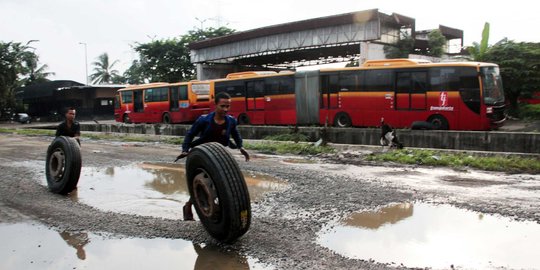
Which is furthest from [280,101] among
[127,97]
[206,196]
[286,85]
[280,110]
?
[206,196]

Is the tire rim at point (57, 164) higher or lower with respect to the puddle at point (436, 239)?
higher

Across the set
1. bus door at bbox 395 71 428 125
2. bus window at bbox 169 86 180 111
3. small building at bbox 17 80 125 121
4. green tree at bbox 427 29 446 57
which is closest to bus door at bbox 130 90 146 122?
bus window at bbox 169 86 180 111

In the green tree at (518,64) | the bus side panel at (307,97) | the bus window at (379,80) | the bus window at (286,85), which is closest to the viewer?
the bus window at (379,80)

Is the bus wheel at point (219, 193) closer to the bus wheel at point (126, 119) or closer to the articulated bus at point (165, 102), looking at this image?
the articulated bus at point (165, 102)

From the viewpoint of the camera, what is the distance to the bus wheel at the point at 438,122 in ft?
49.8

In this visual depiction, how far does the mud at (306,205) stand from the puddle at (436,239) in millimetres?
106

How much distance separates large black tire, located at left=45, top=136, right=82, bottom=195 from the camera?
23.6 feet

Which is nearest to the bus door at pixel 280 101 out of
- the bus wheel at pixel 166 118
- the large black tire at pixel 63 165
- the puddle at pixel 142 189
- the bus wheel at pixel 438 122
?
the bus wheel at pixel 438 122

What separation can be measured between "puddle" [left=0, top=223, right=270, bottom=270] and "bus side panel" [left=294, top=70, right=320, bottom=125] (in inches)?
572

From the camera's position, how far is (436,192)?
6.97m

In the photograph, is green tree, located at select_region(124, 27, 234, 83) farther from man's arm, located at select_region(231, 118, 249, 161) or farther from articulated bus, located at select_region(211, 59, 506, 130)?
man's arm, located at select_region(231, 118, 249, 161)

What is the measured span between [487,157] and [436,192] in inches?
166

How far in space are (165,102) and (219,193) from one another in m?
21.1

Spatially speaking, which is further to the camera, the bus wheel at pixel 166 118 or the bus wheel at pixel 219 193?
the bus wheel at pixel 166 118
